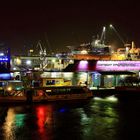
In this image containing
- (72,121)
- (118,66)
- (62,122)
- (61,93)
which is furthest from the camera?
(118,66)

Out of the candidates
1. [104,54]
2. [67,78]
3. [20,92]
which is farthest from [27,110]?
[104,54]

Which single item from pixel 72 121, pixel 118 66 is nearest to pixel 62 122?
pixel 72 121

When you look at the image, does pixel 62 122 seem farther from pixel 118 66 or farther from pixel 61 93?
pixel 118 66

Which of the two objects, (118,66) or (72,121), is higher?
(118,66)

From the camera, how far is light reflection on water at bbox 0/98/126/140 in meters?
18.4

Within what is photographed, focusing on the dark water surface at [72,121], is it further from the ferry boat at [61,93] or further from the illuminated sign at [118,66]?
the illuminated sign at [118,66]

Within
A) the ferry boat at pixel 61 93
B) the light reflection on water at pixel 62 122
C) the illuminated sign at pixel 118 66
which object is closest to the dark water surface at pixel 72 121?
the light reflection on water at pixel 62 122

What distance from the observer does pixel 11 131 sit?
62.7 ft

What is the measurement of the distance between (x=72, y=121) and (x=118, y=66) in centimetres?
2192

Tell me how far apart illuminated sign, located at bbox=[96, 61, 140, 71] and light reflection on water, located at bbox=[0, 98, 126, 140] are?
1232cm

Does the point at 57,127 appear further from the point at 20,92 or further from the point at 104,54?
the point at 104,54

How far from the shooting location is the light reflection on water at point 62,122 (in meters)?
18.4

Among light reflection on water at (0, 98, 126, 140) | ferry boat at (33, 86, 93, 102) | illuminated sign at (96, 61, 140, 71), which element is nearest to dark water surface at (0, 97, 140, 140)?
light reflection on water at (0, 98, 126, 140)

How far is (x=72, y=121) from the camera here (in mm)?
22250
